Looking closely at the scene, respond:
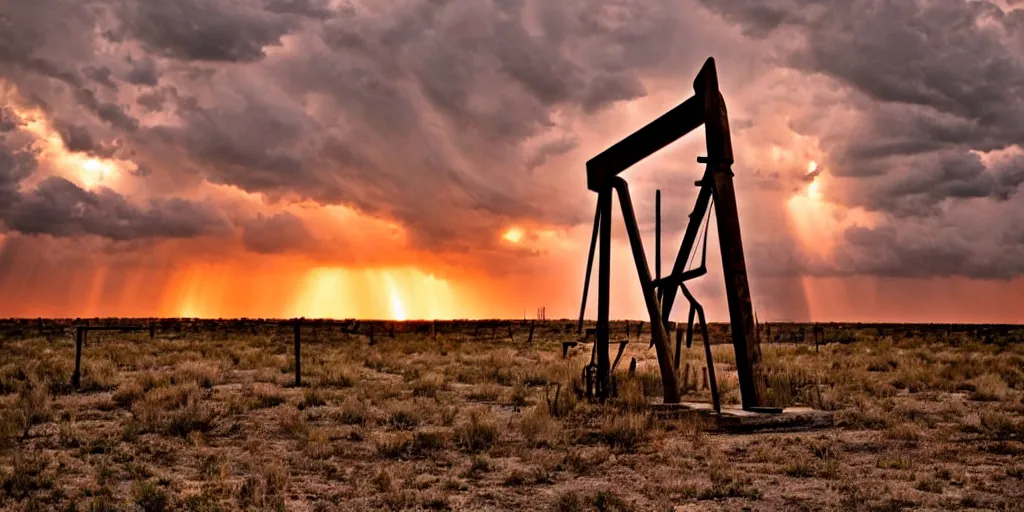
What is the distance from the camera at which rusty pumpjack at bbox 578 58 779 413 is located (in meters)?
9.82

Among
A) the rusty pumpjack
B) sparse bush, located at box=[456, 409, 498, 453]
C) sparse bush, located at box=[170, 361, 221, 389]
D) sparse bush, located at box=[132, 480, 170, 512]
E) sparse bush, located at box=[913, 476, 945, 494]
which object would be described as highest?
the rusty pumpjack

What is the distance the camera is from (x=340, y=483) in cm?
833

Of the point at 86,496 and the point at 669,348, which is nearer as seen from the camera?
the point at 86,496

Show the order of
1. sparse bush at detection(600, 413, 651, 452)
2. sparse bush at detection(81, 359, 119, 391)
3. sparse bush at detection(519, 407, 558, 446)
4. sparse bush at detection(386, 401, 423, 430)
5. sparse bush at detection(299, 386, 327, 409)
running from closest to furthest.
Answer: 1. sparse bush at detection(600, 413, 651, 452)
2. sparse bush at detection(519, 407, 558, 446)
3. sparse bush at detection(386, 401, 423, 430)
4. sparse bush at detection(299, 386, 327, 409)
5. sparse bush at detection(81, 359, 119, 391)

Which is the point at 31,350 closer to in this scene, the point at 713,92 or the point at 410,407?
the point at 410,407

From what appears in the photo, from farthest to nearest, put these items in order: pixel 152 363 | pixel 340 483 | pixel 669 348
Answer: pixel 152 363 < pixel 669 348 < pixel 340 483

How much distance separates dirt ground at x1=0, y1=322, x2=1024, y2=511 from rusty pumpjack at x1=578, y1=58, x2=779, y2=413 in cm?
89

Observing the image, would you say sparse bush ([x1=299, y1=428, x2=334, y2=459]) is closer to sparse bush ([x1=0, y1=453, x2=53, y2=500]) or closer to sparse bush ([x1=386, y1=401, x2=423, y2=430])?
sparse bush ([x1=386, y1=401, x2=423, y2=430])

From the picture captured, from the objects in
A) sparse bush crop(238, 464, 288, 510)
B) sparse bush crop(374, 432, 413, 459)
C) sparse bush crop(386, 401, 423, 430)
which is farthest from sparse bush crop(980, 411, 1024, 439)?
sparse bush crop(238, 464, 288, 510)

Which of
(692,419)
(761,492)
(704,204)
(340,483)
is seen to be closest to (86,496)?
(340,483)

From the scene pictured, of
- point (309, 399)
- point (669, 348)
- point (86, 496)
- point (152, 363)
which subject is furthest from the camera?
Answer: point (152, 363)

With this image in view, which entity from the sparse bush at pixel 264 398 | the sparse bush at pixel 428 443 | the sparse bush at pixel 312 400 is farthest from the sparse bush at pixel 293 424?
the sparse bush at pixel 428 443

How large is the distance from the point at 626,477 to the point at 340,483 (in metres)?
3.02

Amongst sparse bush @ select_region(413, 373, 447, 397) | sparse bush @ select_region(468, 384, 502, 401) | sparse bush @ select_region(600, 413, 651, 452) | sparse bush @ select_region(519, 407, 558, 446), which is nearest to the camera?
sparse bush @ select_region(600, 413, 651, 452)
